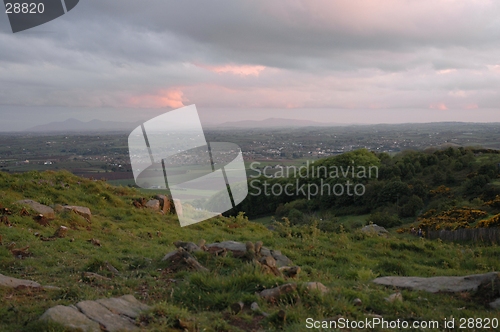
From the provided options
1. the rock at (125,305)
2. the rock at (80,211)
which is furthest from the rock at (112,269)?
the rock at (80,211)

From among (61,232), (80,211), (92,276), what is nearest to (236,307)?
(92,276)

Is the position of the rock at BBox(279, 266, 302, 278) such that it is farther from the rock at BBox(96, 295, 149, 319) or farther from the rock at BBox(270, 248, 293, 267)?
the rock at BBox(96, 295, 149, 319)

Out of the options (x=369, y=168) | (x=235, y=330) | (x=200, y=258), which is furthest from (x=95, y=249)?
(x=369, y=168)

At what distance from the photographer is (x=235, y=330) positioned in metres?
4.58

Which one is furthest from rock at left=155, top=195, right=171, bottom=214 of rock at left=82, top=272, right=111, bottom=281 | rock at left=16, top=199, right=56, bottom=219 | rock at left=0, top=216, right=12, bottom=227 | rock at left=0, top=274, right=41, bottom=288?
rock at left=0, top=274, right=41, bottom=288

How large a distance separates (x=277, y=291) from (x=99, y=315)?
2352mm

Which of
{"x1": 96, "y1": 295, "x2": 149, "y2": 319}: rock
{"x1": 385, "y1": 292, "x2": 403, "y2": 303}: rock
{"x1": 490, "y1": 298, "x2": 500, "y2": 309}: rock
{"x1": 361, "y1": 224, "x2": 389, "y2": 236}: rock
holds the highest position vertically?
{"x1": 96, "y1": 295, "x2": 149, "y2": 319}: rock

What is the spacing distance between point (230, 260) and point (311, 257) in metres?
2.59

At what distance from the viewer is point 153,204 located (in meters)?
16.2

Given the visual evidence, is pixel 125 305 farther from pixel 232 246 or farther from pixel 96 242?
pixel 96 242

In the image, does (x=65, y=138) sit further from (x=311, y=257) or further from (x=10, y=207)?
(x=311, y=257)

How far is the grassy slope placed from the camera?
508cm

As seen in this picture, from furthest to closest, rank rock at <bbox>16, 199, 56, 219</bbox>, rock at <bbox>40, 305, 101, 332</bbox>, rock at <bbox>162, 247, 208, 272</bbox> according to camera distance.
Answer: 1. rock at <bbox>16, 199, 56, 219</bbox>
2. rock at <bbox>162, 247, 208, 272</bbox>
3. rock at <bbox>40, 305, 101, 332</bbox>

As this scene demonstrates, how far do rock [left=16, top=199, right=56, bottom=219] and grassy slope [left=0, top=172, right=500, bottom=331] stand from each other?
28cm
